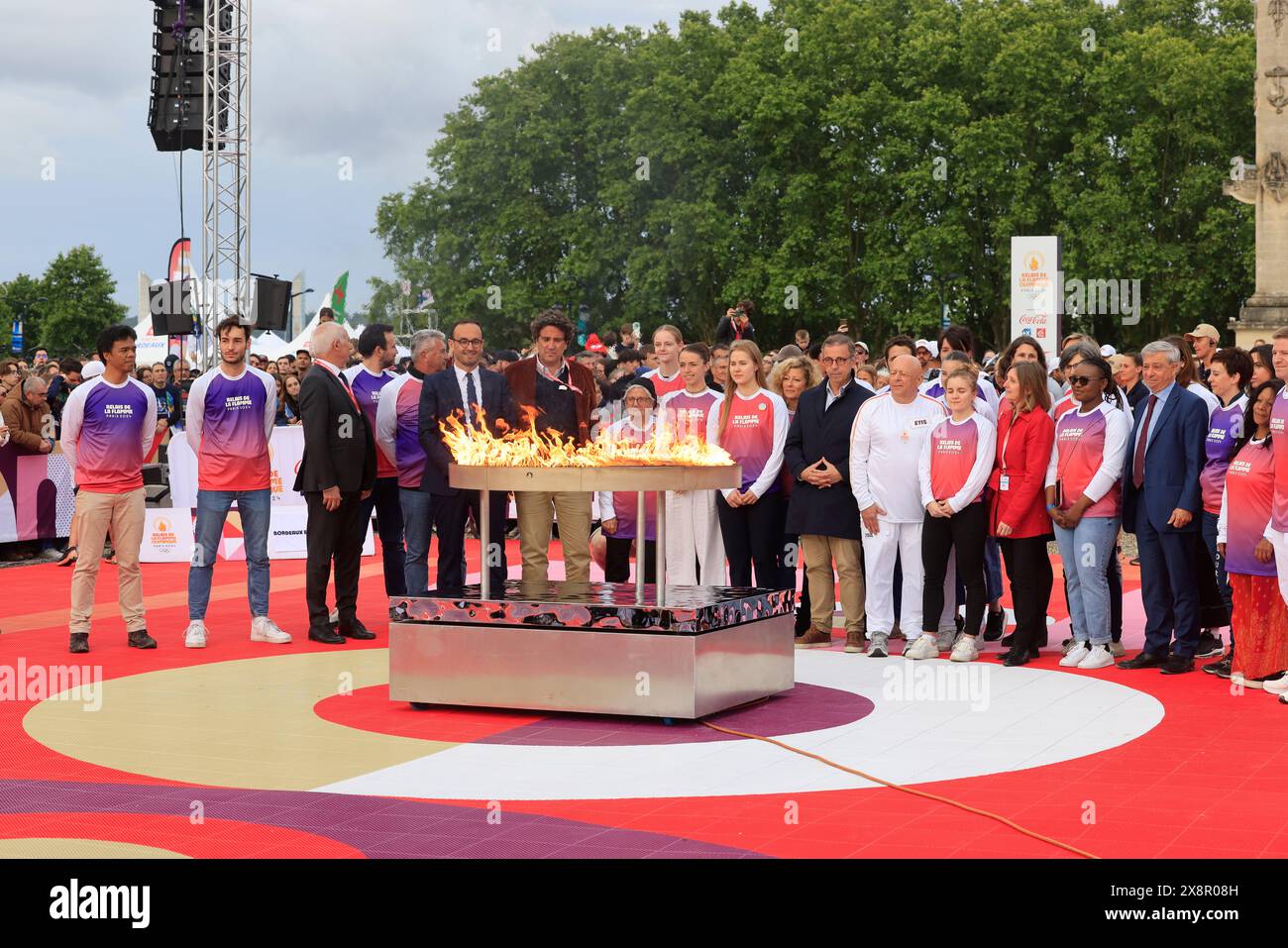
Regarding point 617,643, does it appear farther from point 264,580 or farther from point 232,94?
point 232,94

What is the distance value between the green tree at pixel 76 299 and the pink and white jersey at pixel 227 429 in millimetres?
69307

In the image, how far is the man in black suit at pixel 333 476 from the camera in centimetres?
1169

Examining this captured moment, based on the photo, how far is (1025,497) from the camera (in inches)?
421

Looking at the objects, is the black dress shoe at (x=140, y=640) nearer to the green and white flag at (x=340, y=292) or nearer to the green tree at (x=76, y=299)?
the green and white flag at (x=340, y=292)

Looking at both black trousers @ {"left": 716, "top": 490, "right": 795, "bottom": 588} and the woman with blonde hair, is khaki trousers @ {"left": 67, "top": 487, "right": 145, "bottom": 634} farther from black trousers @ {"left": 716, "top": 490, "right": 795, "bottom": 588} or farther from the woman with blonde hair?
the woman with blonde hair

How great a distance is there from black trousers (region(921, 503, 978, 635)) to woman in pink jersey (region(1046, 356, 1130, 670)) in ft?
1.74

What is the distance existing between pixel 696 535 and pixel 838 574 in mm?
1120

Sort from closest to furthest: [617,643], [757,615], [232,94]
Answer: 1. [617,643]
2. [757,615]
3. [232,94]

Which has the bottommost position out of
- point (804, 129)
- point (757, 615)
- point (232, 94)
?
point (757, 615)

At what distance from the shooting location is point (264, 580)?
12.0 metres

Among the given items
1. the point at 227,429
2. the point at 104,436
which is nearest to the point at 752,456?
the point at 227,429

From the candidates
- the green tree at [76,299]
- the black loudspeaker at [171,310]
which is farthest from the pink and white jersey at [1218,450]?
the green tree at [76,299]
